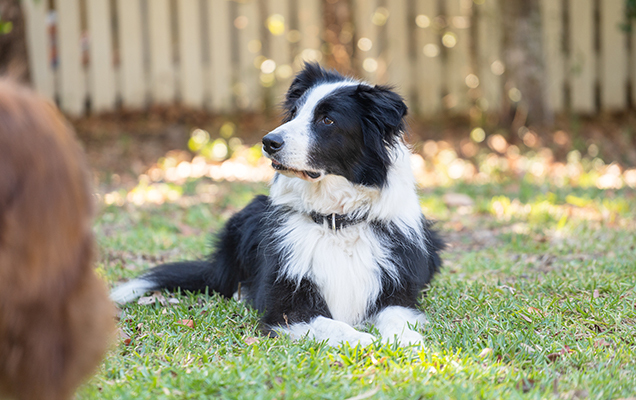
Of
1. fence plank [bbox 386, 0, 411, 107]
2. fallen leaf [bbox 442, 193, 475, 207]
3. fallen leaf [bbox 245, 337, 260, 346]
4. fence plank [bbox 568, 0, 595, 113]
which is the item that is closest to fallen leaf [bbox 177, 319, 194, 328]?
fallen leaf [bbox 245, 337, 260, 346]

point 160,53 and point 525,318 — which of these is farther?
point 160,53

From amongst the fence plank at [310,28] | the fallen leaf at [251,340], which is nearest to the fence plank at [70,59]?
the fence plank at [310,28]

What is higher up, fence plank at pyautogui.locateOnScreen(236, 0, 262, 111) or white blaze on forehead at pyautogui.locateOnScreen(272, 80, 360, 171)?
fence plank at pyautogui.locateOnScreen(236, 0, 262, 111)

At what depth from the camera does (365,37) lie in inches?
391

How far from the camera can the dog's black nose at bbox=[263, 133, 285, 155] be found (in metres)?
3.20

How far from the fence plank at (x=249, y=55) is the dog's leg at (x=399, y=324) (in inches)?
301

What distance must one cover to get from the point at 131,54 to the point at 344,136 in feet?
24.5

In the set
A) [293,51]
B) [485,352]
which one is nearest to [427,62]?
[293,51]

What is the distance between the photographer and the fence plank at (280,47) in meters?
9.96

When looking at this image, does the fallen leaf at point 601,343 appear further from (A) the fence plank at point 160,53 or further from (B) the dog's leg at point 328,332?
(A) the fence plank at point 160,53

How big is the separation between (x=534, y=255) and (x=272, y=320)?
8.66 feet

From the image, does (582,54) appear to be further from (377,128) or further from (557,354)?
(557,354)

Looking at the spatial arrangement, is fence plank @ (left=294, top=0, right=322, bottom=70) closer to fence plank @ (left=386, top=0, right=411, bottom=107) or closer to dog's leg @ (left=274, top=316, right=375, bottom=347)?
fence plank @ (left=386, top=0, right=411, bottom=107)

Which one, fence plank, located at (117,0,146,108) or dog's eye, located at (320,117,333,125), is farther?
fence plank, located at (117,0,146,108)
